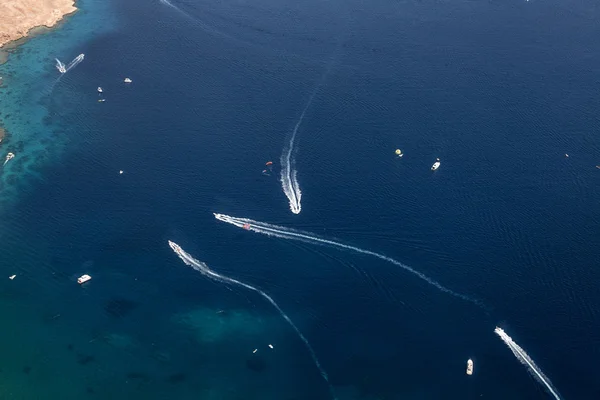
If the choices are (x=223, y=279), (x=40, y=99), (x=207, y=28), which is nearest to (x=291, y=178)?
(x=223, y=279)

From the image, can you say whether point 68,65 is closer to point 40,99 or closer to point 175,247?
point 40,99

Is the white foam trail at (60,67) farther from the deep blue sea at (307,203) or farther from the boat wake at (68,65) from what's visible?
the deep blue sea at (307,203)

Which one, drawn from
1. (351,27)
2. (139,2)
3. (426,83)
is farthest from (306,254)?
(139,2)

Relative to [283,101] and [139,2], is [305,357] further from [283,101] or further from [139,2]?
[139,2]

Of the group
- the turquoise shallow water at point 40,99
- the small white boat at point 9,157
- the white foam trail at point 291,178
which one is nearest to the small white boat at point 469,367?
the white foam trail at point 291,178

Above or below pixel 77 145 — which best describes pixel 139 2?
above

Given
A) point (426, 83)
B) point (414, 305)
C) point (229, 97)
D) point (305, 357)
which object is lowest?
point (305, 357)
